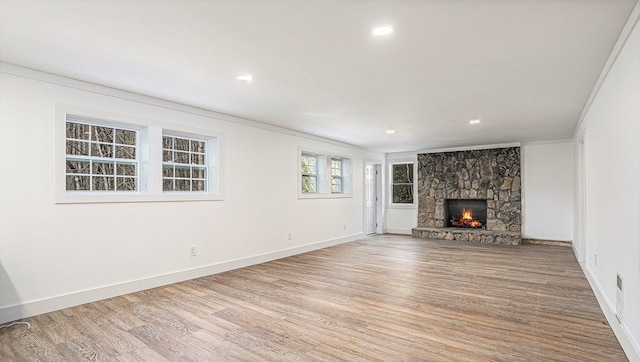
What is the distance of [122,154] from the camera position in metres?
4.16

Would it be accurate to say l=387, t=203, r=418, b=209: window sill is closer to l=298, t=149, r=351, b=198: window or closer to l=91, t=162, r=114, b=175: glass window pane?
l=298, t=149, r=351, b=198: window

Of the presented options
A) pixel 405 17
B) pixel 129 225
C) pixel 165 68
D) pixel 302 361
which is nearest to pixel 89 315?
pixel 129 225

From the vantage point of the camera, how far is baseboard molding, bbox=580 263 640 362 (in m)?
2.32

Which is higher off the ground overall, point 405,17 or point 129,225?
point 405,17

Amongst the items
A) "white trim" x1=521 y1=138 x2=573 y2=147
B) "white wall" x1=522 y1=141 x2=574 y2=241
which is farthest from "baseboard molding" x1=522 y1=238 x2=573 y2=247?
"white trim" x1=521 y1=138 x2=573 y2=147

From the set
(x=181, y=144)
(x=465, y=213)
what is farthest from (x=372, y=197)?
(x=181, y=144)

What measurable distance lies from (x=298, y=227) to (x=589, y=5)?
5.32m

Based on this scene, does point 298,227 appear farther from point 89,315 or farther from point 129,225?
point 89,315

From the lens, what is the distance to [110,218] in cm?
387

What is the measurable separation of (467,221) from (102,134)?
8.17 m

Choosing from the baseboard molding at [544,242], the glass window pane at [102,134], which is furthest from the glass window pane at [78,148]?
the baseboard molding at [544,242]

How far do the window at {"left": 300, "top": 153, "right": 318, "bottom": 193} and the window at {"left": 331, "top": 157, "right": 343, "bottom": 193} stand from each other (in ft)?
2.27

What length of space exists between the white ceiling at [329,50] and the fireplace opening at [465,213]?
443 centimetres

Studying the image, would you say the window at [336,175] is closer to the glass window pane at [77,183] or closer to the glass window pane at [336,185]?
the glass window pane at [336,185]
